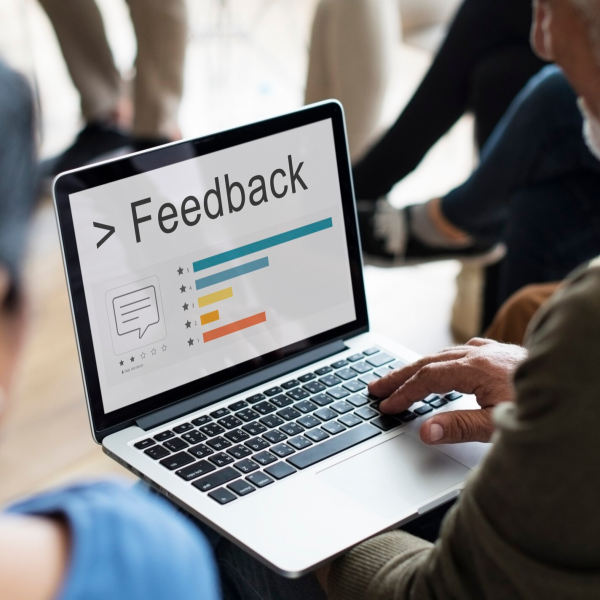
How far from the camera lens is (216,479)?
2.60 feet

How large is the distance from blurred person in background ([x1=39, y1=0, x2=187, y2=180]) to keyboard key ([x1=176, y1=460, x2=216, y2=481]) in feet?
6.04

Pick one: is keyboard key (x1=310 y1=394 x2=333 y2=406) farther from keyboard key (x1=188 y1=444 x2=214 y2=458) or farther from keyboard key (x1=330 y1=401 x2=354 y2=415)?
keyboard key (x1=188 y1=444 x2=214 y2=458)

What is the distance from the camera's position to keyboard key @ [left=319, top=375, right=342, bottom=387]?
94 cm

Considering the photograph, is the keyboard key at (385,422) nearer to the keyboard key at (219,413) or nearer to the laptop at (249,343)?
the laptop at (249,343)

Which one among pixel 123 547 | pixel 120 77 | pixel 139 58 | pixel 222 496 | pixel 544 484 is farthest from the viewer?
pixel 120 77

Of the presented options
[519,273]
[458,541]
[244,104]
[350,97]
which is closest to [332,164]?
[458,541]

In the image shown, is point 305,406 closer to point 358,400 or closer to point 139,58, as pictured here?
point 358,400

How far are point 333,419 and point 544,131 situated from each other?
3.06 ft

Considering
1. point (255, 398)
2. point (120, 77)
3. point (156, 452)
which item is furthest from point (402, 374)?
point (120, 77)

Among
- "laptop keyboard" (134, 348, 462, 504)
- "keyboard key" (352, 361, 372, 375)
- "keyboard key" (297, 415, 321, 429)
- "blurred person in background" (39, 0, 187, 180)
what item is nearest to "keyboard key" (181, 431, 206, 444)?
"laptop keyboard" (134, 348, 462, 504)

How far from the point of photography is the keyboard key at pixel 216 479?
784 mm

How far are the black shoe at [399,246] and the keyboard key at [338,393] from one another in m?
0.98

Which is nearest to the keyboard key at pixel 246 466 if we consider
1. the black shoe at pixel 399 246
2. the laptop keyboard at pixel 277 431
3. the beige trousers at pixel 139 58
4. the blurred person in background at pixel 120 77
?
the laptop keyboard at pixel 277 431

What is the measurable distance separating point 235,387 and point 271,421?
7 centimetres
